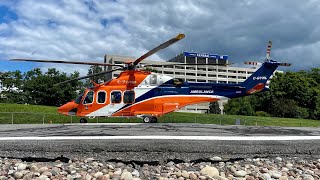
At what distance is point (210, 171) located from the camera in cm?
576

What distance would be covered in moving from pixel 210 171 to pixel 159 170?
36.5 inches

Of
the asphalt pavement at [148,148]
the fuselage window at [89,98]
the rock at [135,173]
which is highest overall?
the fuselage window at [89,98]

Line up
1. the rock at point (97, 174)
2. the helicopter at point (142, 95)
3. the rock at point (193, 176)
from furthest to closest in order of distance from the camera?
the helicopter at point (142, 95) → the rock at point (193, 176) → the rock at point (97, 174)

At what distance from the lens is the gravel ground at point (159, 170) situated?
17.9ft

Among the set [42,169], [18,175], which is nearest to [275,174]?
[42,169]

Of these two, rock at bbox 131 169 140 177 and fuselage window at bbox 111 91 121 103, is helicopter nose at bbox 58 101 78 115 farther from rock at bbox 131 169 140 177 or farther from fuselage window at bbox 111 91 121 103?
rock at bbox 131 169 140 177

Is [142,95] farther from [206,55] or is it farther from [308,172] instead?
[206,55]

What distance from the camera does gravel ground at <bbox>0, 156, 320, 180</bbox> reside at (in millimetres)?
5469

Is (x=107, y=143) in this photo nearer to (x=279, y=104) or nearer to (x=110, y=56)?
(x=279, y=104)

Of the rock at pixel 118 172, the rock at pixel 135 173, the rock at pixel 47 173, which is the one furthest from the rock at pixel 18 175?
Answer: the rock at pixel 135 173

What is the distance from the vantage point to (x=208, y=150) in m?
6.70

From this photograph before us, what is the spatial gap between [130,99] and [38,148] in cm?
1181

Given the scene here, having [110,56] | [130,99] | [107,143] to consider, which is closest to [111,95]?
[130,99]

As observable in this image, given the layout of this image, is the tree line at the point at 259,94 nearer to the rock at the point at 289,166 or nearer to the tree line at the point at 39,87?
the tree line at the point at 39,87
